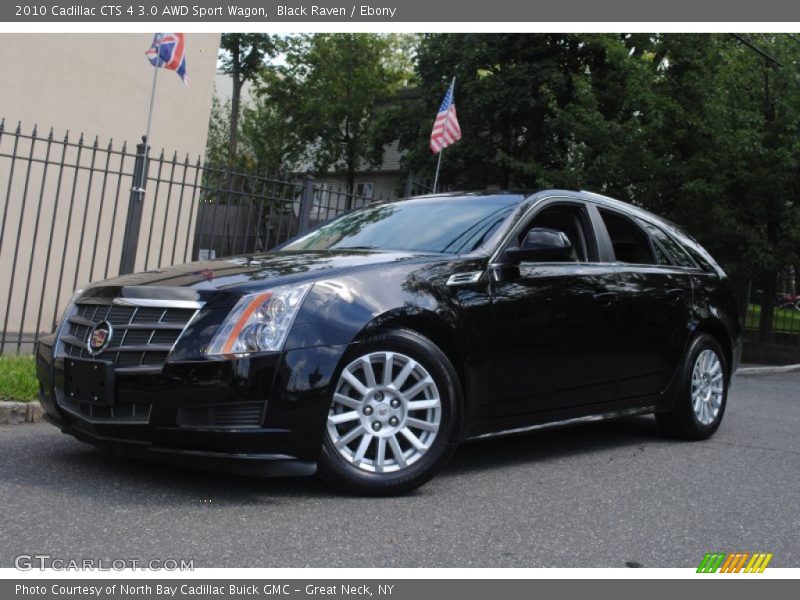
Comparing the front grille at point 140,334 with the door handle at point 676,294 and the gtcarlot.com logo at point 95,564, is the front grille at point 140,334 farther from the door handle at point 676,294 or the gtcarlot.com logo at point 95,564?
the door handle at point 676,294

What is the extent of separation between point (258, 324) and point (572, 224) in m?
2.46

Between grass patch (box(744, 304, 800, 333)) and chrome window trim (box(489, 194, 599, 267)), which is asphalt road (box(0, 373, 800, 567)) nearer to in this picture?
chrome window trim (box(489, 194, 599, 267))

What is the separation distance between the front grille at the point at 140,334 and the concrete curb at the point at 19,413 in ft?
6.27

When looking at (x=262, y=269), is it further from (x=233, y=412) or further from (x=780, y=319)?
(x=780, y=319)

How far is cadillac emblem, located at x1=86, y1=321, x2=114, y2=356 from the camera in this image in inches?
156

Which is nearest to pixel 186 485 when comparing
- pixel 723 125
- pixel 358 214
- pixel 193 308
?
pixel 193 308

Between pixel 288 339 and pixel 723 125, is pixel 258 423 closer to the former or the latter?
pixel 288 339

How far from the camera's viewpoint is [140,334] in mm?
3889

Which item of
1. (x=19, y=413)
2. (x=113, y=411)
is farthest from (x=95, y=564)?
(x=19, y=413)

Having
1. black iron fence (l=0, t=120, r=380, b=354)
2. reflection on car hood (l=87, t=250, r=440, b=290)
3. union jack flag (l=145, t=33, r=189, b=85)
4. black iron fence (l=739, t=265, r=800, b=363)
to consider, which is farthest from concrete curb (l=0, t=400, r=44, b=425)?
black iron fence (l=739, t=265, r=800, b=363)

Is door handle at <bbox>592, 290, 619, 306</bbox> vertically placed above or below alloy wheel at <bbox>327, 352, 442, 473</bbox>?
above

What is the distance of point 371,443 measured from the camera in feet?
13.4

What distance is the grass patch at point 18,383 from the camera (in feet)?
19.2

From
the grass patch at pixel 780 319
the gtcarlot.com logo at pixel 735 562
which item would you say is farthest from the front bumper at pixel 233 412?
the grass patch at pixel 780 319
